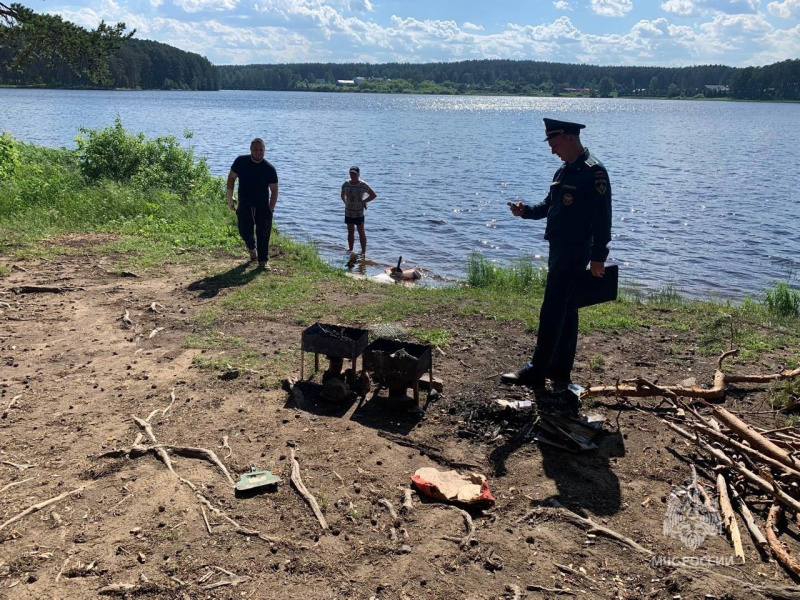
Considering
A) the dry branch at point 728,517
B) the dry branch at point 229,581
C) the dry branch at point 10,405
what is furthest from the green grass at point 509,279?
the dry branch at point 229,581

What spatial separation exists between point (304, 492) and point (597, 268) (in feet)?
10.2

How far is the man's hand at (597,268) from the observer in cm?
561

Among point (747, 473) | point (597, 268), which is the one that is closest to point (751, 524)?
point (747, 473)

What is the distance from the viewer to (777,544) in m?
3.78

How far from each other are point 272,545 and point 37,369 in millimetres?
3825

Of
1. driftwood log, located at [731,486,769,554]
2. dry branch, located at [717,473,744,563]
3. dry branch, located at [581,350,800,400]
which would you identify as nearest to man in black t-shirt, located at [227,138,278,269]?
dry branch, located at [581,350,800,400]

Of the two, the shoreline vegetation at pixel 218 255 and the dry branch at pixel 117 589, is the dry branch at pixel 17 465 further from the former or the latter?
the shoreline vegetation at pixel 218 255

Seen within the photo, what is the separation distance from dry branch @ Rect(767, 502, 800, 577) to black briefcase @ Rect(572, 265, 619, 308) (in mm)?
2203

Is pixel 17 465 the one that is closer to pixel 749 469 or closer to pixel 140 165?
pixel 749 469

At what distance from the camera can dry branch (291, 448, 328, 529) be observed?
4.08 meters

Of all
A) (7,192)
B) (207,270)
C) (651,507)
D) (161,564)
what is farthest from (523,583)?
(7,192)

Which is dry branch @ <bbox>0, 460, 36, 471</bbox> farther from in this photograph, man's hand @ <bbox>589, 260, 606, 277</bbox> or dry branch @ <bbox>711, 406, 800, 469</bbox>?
dry branch @ <bbox>711, 406, 800, 469</bbox>

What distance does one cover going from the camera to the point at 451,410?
563 centimetres

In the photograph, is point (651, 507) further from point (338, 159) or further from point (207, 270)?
point (338, 159)
